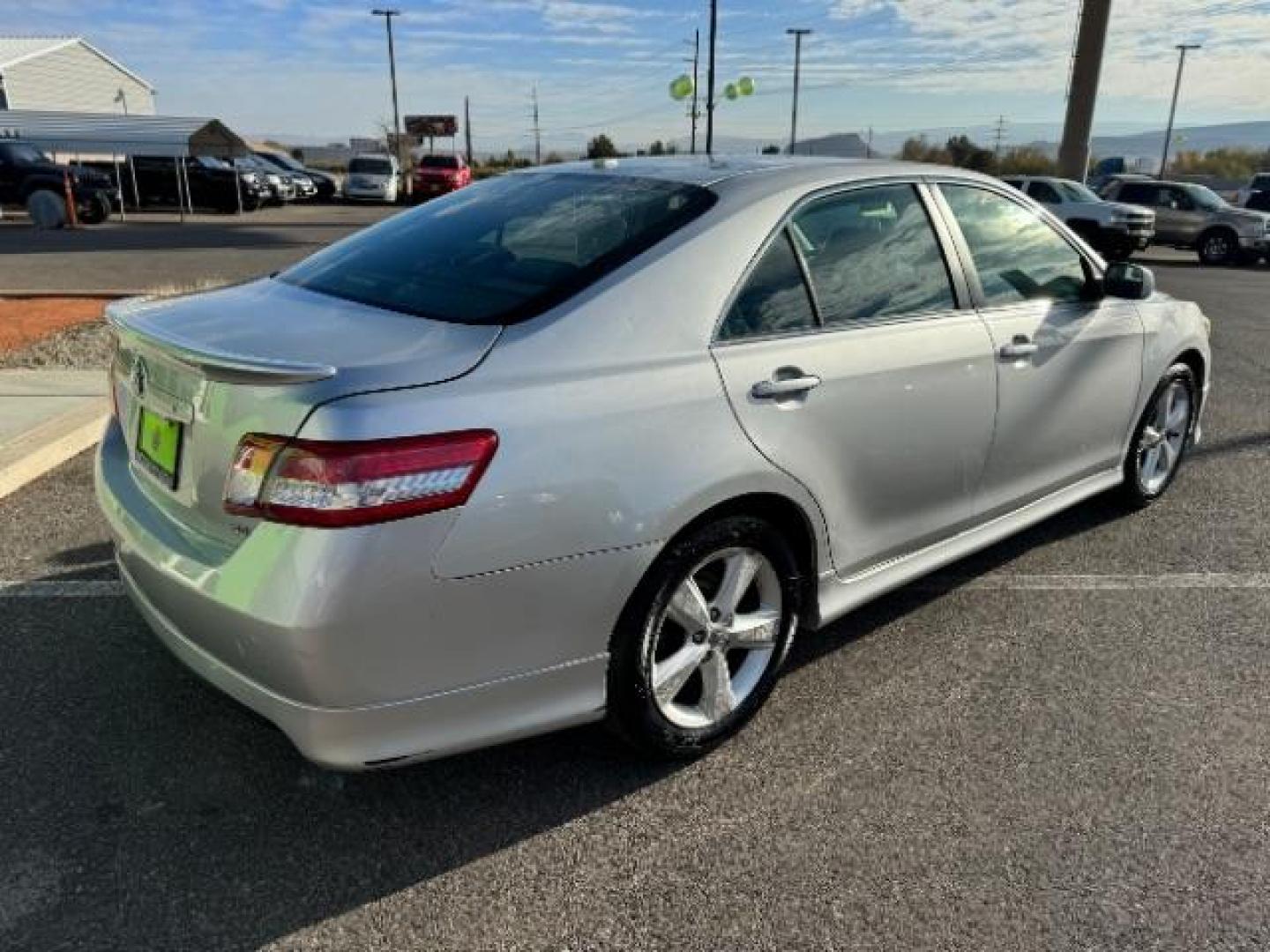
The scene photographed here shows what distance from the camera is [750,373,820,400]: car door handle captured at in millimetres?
2727

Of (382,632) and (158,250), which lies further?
(158,250)

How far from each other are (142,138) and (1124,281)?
94.1ft

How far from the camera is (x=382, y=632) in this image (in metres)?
2.15

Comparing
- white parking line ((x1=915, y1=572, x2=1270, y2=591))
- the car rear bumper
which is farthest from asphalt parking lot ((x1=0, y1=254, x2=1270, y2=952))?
the car rear bumper

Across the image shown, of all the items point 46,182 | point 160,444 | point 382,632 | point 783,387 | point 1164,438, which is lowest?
point 1164,438

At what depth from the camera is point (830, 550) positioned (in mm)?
3059

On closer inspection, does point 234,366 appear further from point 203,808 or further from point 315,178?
point 315,178

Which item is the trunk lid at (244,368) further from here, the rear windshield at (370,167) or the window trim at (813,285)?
the rear windshield at (370,167)

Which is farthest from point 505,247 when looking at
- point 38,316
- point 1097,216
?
point 1097,216

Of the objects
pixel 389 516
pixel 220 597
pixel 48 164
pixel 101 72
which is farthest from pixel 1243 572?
pixel 101 72

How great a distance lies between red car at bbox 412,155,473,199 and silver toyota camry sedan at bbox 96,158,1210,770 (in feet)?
106

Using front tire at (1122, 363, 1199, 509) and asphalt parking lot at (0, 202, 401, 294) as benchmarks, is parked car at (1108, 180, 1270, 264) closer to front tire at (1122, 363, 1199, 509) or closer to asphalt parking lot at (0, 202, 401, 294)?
asphalt parking lot at (0, 202, 401, 294)

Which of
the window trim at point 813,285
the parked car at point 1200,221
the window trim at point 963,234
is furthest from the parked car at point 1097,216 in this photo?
the window trim at point 813,285

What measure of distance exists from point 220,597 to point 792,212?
6.20 ft
